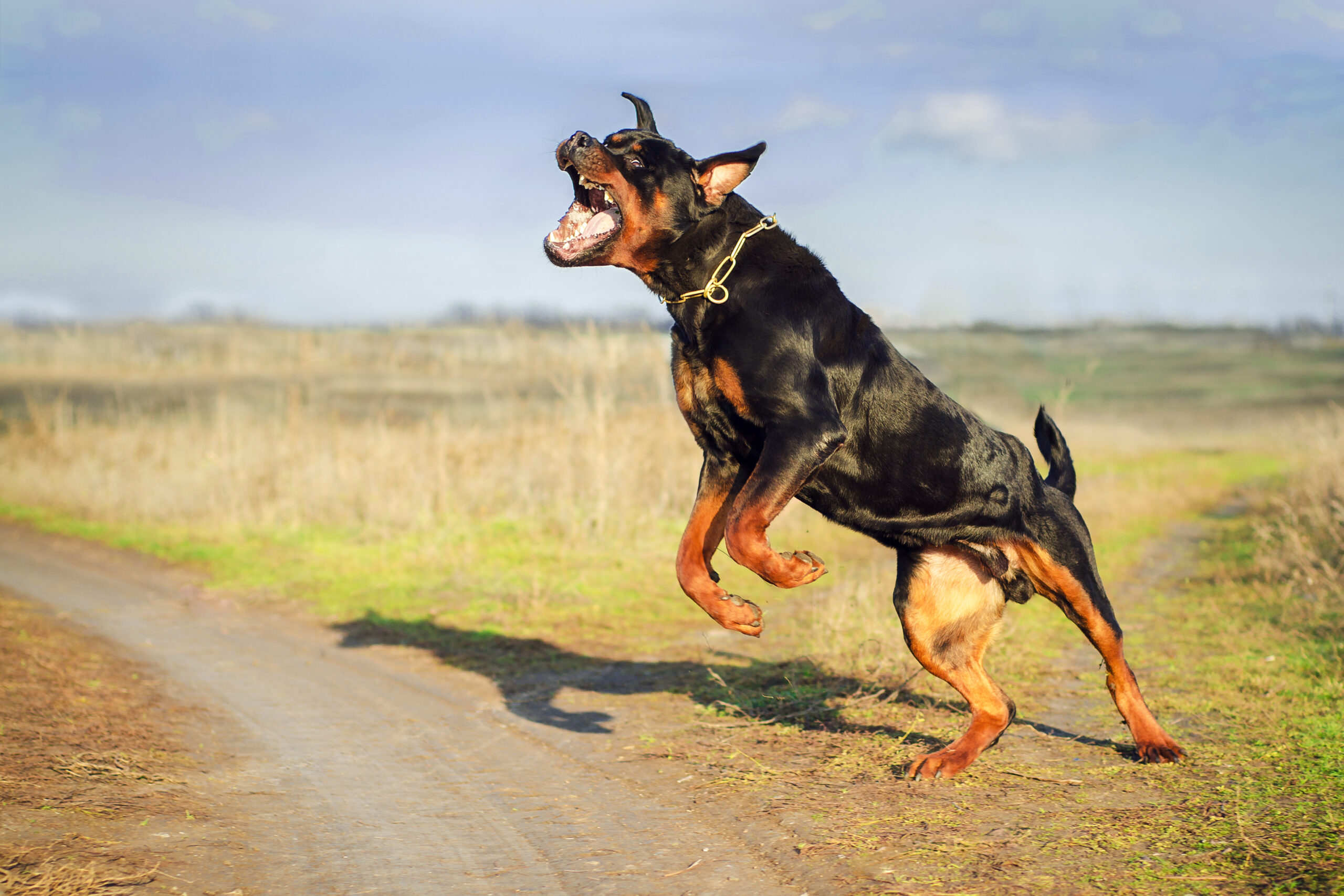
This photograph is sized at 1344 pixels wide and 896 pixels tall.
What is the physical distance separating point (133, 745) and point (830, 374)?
3.27 metres

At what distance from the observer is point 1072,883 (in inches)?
108

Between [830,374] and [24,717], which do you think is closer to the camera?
[830,374]

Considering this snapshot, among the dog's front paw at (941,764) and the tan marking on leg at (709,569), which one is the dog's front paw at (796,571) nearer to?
the tan marking on leg at (709,569)

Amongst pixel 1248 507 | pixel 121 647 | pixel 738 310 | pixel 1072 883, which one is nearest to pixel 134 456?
pixel 121 647

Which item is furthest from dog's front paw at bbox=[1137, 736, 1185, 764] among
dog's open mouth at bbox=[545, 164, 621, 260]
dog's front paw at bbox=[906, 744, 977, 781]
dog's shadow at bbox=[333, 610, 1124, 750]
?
dog's open mouth at bbox=[545, 164, 621, 260]

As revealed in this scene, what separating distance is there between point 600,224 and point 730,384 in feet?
2.76

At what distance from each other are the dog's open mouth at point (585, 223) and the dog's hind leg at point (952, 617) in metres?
1.79

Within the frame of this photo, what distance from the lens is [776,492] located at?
3.20m

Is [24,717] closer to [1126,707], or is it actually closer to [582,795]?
[582,795]

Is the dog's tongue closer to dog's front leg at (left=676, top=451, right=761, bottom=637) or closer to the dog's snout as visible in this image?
the dog's snout

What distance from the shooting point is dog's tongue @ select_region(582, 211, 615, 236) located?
12.0 ft

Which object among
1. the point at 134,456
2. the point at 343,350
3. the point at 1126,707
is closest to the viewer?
the point at 1126,707

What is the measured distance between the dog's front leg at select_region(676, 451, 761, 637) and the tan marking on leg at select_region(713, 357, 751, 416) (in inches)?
11.8

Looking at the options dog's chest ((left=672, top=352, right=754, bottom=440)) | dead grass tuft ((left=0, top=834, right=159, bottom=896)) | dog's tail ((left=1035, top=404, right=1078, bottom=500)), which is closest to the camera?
dead grass tuft ((left=0, top=834, right=159, bottom=896))
